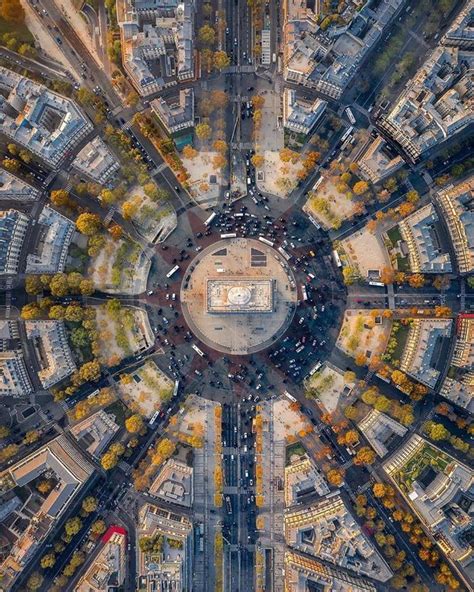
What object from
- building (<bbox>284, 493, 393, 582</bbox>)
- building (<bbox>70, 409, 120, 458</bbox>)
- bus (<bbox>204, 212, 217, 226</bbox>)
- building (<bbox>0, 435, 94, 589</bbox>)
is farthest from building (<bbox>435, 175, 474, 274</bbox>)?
building (<bbox>0, 435, 94, 589</bbox>)

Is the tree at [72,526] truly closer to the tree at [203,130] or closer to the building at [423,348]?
the building at [423,348]

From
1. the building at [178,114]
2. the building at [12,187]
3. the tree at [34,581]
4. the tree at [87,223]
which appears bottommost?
the tree at [34,581]

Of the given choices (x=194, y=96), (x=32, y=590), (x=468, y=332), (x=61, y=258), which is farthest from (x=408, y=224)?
(x=32, y=590)

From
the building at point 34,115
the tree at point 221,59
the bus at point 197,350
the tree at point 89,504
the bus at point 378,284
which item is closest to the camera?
the building at point 34,115

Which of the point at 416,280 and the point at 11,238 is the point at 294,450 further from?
the point at 11,238

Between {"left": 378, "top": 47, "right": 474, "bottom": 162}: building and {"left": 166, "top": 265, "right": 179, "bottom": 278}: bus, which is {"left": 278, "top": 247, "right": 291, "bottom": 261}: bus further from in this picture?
{"left": 378, "top": 47, "right": 474, "bottom": 162}: building

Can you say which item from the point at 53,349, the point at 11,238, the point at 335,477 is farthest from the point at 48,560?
the point at 11,238

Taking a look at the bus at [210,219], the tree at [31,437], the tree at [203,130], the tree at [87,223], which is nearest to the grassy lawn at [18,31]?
the tree at [87,223]
